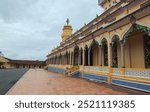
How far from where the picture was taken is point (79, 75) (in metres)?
17.7

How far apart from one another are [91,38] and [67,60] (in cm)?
1169

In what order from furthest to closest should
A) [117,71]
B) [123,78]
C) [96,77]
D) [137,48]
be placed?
[96,77] → [137,48] → [117,71] → [123,78]

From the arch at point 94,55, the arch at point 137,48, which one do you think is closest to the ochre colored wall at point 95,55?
the arch at point 94,55

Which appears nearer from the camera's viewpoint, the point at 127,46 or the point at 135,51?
the point at 135,51

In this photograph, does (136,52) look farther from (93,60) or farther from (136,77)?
(93,60)

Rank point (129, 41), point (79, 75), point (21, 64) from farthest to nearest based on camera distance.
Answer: point (21, 64) → point (79, 75) → point (129, 41)

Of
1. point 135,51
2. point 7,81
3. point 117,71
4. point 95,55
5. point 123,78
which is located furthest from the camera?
point 95,55

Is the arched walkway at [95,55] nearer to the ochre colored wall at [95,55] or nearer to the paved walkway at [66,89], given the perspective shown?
the ochre colored wall at [95,55]

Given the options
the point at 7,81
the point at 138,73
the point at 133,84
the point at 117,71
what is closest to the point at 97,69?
the point at 117,71

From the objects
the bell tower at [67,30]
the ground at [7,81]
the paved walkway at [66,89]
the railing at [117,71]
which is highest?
the bell tower at [67,30]

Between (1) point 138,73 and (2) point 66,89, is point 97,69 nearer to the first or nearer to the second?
(2) point 66,89

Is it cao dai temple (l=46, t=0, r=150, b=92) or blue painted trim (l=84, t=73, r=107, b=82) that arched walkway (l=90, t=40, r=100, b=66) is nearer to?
cao dai temple (l=46, t=0, r=150, b=92)

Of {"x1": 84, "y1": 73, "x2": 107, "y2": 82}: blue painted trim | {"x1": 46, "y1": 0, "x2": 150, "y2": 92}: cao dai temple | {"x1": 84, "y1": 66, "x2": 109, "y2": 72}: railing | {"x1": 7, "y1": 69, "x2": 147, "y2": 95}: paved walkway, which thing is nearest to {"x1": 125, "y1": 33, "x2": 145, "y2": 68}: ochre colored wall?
{"x1": 46, "y1": 0, "x2": 150, "y2": 92}: cao dai temple

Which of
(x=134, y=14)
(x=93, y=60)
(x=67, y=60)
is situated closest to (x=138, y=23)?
(x=134, y=14)
